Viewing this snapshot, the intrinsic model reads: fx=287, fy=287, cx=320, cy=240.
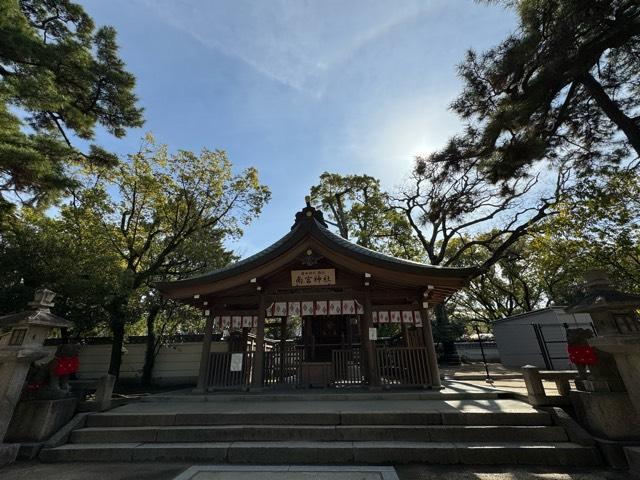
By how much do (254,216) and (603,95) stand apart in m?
16.4

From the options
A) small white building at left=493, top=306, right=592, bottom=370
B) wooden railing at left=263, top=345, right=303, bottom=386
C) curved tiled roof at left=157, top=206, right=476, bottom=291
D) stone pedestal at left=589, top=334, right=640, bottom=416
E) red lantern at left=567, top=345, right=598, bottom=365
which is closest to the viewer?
stone pedestal at left=589, top=334, right=640, bottom=416

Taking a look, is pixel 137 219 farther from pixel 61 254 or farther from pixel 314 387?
pixel 314 387

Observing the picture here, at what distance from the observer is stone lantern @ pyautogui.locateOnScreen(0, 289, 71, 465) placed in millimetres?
5438

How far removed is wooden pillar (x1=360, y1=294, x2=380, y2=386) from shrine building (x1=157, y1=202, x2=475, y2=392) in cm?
3

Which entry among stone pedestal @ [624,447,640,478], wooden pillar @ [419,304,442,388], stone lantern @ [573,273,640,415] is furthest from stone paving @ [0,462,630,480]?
wooden pillar @ [419,304,442,388]

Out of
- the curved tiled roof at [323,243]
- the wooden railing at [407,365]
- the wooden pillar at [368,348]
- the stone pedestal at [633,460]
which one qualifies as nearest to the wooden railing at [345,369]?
the wooden pillar at [368,348]

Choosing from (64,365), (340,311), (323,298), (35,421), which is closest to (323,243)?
(323,298)

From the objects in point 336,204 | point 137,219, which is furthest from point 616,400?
point 336,204

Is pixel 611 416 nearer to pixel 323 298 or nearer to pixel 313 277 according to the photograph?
pixel 323 298

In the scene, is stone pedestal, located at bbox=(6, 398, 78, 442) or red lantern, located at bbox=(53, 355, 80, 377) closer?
stone pedestal, located at bbox=(6, 398, 78, 442)

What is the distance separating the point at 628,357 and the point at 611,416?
3.47 ft

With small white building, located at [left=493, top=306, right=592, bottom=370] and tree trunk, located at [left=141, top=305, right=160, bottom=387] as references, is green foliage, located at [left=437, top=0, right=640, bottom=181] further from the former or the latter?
tree trunk, located at [left=141, top=305, right=160, bottom=387]

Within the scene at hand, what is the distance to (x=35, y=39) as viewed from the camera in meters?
8.53

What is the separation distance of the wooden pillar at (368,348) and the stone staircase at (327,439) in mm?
2342
